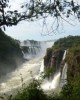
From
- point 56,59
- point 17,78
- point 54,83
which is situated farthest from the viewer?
point 17,78

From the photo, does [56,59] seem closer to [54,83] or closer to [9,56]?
[54,83]

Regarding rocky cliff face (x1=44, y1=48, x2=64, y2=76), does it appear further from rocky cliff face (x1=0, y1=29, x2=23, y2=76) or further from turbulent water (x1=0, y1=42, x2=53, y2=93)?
rocky cliff face (x1=0, y1=29, x2=23, y2=76)

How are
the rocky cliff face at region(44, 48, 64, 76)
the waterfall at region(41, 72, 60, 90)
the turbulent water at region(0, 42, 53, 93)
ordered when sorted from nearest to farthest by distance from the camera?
the waterfall at region(41, 72, 60, 90), the turbulent water at region(0, 42, 53, 93), the rocky cliff face at region(44, 48, 64, 76)

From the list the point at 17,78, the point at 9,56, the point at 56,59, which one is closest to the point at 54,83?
the point at 56,59

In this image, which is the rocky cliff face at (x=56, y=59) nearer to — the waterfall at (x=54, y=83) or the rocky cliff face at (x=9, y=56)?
the waterfall at (x=54, y=83)

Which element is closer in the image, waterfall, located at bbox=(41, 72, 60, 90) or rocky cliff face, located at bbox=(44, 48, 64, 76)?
waterfall, located at bbox=(41, 72, 60, 90)

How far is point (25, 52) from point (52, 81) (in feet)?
154

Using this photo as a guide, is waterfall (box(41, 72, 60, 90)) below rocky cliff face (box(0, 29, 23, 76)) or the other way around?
below

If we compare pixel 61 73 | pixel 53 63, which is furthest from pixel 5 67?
pixel 61 73

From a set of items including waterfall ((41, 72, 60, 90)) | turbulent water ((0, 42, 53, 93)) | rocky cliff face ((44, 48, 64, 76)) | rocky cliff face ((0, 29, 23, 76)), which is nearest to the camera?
waterfall ((41, 72, 60, 90))

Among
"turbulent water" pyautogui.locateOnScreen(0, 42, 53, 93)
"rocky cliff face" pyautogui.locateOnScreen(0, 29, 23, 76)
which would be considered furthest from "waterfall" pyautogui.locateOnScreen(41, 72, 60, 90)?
"rocky cliff face" pyautogui.locateOnScreen(0, 29, 23, 76)

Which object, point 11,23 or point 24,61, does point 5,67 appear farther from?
point 11,23

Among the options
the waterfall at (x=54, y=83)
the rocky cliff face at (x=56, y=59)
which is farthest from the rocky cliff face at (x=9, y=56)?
the waterfall at (x=54, y=83)

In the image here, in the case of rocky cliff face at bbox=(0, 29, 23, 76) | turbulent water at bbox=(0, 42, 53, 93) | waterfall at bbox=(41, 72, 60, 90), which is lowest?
waterfall at bbox=(41, 72, 60, 90)
